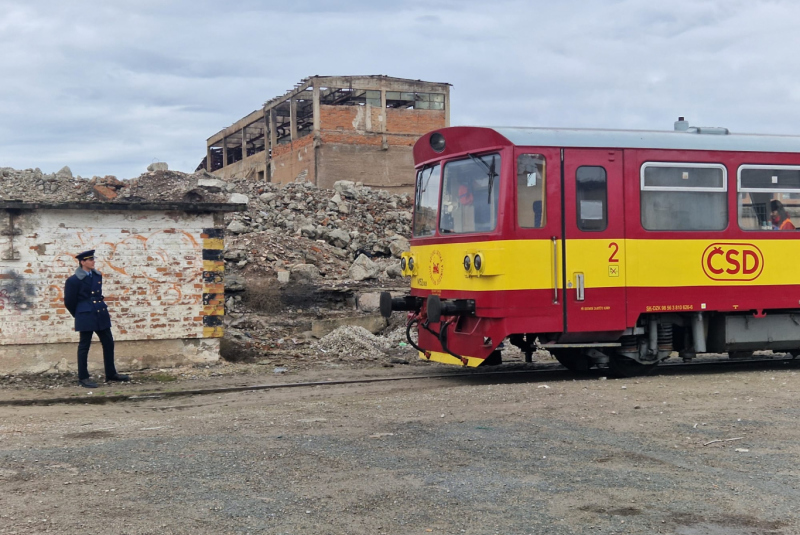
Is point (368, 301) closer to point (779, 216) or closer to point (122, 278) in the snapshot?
point (122, 278)

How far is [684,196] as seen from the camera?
407 inches

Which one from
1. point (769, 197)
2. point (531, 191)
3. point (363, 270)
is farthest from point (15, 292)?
point (363, 270)

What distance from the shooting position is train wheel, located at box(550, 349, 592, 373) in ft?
36.2

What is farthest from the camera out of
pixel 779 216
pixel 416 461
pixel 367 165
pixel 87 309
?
pixel 367 165

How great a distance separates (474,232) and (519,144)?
1.17m

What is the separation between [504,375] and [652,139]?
12.0ft

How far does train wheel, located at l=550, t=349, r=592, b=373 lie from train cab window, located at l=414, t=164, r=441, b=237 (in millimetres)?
2371

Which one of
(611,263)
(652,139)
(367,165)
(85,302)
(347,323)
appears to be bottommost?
(347,323)

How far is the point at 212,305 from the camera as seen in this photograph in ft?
39.2

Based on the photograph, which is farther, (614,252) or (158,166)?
(158,166)

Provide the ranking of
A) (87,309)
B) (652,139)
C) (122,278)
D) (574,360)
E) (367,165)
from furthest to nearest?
(367,165) → (122,278) → (574,360) → (87,309) → (652,139)

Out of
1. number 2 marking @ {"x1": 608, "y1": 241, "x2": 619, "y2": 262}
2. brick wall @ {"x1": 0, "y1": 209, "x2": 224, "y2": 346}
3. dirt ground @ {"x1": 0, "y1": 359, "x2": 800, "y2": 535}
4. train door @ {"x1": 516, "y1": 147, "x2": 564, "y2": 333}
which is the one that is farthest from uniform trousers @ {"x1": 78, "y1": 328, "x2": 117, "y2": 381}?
number 2 marking @ {"x1": 608, "y1": 241, "x2": 619, "y2": 262}

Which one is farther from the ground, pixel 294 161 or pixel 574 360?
pixel 294 161

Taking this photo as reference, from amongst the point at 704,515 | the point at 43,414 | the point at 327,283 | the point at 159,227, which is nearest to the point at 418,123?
the point at 327,283
